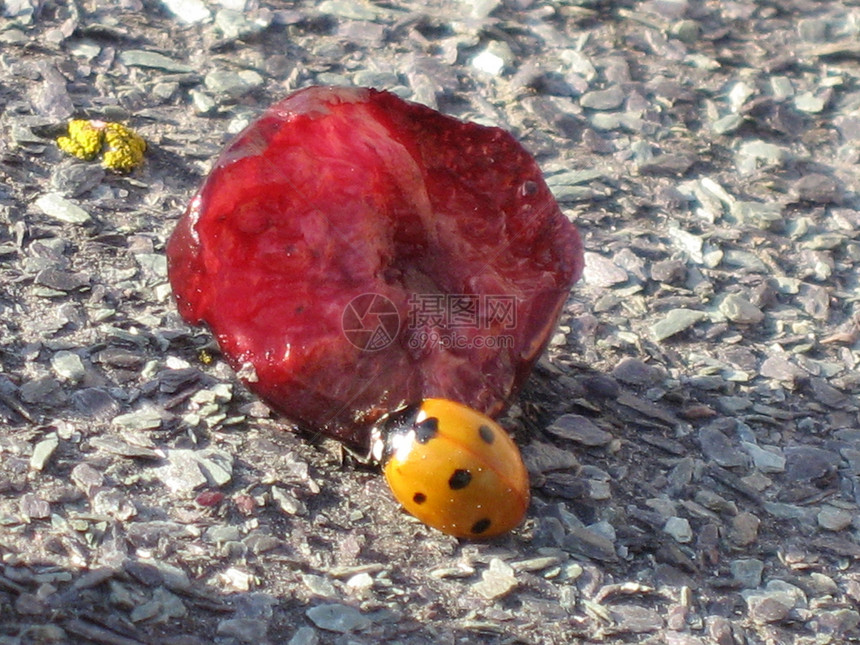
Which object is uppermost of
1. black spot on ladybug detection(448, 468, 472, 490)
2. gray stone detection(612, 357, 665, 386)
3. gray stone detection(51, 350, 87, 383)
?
black spot on ladybug detection(448, 468, 472, 490)

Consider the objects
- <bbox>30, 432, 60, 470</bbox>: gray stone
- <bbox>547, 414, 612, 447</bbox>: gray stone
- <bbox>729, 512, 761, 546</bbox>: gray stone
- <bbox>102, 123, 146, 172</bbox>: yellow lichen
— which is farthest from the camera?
<bbox>102, 123, 146, 172</bbox>: yellow lichen

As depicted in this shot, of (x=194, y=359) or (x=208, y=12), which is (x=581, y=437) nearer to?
(x=194, y=359)

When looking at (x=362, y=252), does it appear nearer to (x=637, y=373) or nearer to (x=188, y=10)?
(x=637, y=373)

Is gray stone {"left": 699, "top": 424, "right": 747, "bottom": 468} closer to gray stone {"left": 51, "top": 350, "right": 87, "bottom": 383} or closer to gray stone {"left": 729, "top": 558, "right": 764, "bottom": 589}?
gray stone {"left": 729, "top": 558, "right": 764, "bottom": 589}

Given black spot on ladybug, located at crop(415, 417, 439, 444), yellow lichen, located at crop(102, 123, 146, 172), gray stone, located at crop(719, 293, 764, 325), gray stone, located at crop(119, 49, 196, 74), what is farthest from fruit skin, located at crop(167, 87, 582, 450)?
gray stone, located at crop(119, 49, 196, 74)

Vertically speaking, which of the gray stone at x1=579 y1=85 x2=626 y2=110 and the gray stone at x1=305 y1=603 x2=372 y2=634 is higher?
the gray stone at x1=579 y1=85 x2=626 y2=110

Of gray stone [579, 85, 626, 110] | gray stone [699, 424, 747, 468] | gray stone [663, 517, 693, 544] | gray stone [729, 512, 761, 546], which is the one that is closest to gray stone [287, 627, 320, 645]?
gray stone [663, 517, 693, 544]

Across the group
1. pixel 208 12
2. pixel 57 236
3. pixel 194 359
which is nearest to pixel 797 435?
pixel 194 359

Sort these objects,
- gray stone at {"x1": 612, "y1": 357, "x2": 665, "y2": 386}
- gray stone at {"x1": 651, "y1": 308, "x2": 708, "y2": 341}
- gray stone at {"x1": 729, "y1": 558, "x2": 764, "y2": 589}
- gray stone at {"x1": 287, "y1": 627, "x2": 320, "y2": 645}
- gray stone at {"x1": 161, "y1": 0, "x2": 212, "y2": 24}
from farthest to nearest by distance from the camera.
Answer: gray stone at {"x1": 161, "y1": 0, "x2": 212, "y2": 24}, gray stone at {"x1": 651, "y1": 308, "x2": 708, "y2": 341}, gray stone at {"x1": 612, "y1": 357, "x2": 665, "y2": 386}, gray stone at {"x1": 729, "y1": 558, "x2": 764, "y2": 589}, gray stone at {"x1": 287, "y1": 627, "x2": 320, "y2": 645}

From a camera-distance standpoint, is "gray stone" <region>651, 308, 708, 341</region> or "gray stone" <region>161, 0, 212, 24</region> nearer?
"gray stone" <region>651, 308, 708, 341</region>
